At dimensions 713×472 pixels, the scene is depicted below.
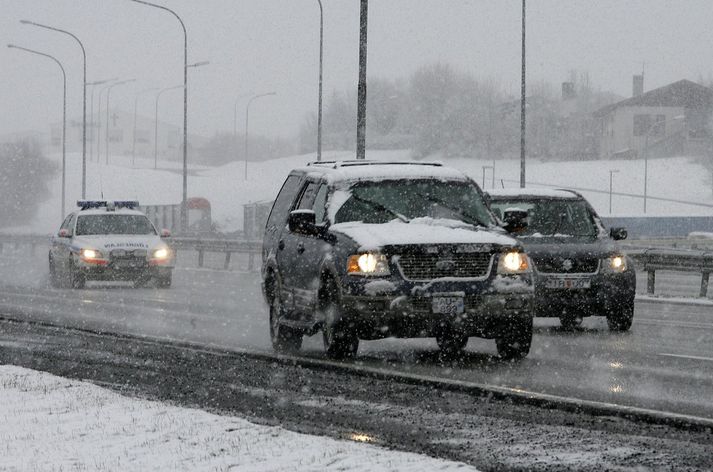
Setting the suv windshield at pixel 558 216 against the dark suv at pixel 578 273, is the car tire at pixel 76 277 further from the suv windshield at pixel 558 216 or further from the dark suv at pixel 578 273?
the dark suv at pixel 578 273

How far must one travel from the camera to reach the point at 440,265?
492 inches

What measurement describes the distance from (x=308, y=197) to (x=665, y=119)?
378 feet

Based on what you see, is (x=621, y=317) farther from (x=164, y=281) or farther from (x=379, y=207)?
(x=164, y=281)

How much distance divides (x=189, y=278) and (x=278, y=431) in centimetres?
2604

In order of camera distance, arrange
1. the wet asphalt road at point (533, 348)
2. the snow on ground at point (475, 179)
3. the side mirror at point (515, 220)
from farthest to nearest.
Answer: the snow on ground at point (475, 179)
the side mirror at point (515, 220)
the wet asphalt road at point (533, 348)

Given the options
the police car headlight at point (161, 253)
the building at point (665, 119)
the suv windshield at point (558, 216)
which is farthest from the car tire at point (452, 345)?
the building at point (665, 119)

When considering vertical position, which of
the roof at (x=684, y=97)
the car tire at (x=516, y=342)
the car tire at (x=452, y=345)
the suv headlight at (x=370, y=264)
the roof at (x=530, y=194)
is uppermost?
the roof at (x=684, y=97)

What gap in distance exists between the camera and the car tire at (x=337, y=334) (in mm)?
12617

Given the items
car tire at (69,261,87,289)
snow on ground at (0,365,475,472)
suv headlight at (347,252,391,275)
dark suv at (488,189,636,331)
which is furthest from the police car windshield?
snow on ground at (0,365,475,472)

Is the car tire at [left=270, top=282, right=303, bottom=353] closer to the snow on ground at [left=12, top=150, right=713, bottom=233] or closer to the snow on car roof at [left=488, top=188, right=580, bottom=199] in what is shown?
the snow on car roof at [left=488, top=188, right=580, bottom=199]

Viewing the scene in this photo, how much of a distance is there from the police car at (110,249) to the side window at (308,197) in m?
13.8

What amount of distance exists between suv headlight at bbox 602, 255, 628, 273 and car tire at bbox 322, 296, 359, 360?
4.93 meters

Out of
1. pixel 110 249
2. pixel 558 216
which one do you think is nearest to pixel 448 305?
pixel 558 216

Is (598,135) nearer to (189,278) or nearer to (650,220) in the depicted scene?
(650,220)
